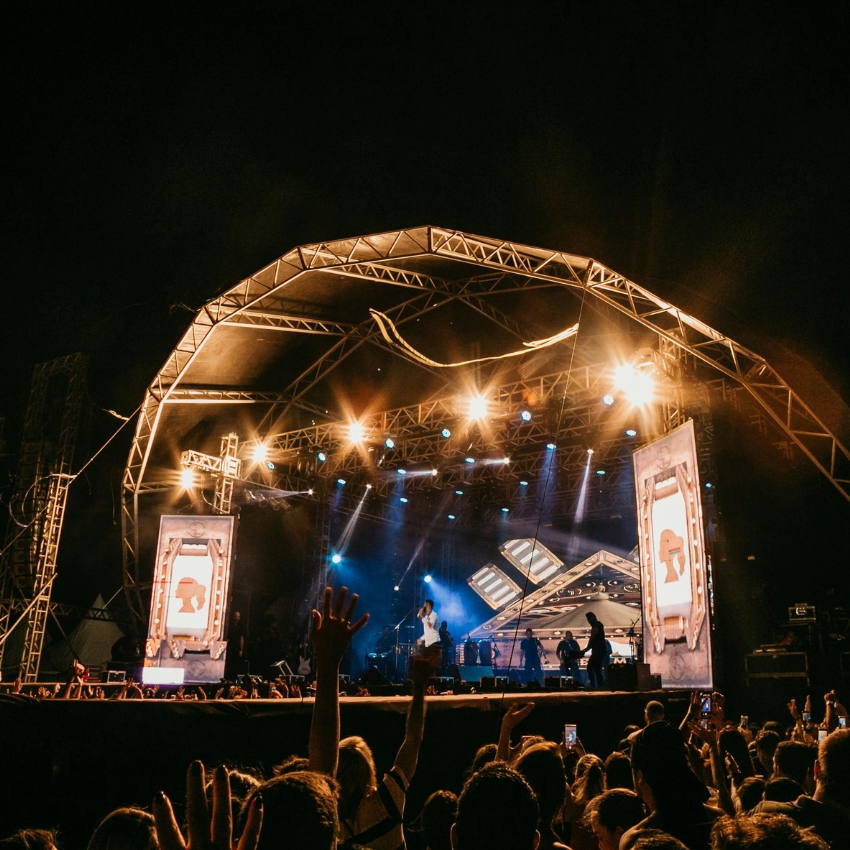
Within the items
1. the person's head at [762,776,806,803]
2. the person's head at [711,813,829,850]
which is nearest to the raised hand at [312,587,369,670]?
the person's head at [711,813,829,850]

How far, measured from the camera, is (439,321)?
14.2 m

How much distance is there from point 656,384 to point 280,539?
12.6 metres

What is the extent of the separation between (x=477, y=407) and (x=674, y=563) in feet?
20.1

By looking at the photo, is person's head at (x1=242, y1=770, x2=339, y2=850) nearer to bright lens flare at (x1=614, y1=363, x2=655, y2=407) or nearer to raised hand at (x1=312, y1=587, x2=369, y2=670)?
raised hand at (x1=312, y1=587, x2=369, y2=670)

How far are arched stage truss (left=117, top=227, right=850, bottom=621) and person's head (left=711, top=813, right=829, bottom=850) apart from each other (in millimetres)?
8058

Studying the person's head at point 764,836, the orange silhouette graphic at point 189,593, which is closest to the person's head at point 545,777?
the person's head at point 764,836

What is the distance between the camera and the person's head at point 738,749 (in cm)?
359

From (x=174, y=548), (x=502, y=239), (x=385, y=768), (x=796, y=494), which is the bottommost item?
(x=385, y=768)

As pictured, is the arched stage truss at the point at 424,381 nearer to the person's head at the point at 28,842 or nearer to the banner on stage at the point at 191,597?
the banner on stage at the point at 191,597

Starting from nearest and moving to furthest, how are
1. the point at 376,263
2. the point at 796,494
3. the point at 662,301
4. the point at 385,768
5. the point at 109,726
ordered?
the point at 109,726
the point at 385,768
the point at 662,301
the point at 376,263
the point at 796,494

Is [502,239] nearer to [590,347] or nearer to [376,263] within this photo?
[376,263]

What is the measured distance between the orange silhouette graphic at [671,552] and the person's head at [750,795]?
7.72 meters

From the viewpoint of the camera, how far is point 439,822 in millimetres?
2150

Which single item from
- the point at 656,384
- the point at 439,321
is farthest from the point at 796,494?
the point at 439,321
